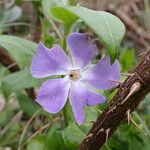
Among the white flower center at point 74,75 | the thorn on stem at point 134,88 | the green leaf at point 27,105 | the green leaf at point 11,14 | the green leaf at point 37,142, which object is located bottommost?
the green leaf at point 11,14

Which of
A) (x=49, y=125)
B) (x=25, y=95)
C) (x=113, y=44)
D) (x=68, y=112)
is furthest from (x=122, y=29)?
(x=25, y=95)

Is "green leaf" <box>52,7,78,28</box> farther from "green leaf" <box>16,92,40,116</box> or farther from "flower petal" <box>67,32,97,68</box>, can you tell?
"green leaf" <box>16,92,40,116</box>

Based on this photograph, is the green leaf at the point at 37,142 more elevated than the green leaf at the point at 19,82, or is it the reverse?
the green leaf at the point at 19,82

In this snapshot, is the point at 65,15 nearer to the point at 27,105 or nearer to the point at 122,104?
the point at 122,104

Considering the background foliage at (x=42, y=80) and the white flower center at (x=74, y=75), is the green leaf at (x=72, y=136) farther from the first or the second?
the white flower center at (x=74, y=75)

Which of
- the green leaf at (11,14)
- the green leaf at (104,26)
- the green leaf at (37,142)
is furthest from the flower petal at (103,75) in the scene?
the green leaf at (11,14)

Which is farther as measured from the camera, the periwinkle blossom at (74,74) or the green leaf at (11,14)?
the green leaf at (11,14)

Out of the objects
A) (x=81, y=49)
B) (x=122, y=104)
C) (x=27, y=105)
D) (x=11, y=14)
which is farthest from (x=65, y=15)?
(x=11, y=14)
